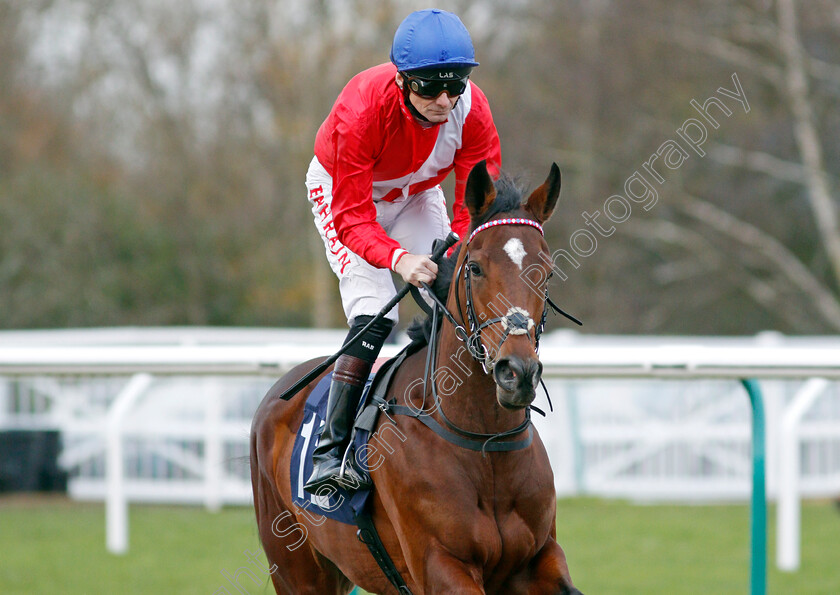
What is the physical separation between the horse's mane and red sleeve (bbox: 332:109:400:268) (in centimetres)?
23

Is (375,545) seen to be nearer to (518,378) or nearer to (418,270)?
(418,270)

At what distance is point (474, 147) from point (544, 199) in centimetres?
79

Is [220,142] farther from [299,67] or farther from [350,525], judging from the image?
[350,525]

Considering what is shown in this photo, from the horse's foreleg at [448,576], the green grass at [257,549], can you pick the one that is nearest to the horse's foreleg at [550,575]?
the horse's foreleg at [448,576]

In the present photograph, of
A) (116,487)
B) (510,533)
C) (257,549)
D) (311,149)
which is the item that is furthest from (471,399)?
(311,149)

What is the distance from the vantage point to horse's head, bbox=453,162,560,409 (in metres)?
2.79

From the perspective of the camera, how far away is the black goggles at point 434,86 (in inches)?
136

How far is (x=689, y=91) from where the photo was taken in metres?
17.7

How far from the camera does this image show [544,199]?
3223mm

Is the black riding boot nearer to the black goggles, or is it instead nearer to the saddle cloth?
the saddle cloth

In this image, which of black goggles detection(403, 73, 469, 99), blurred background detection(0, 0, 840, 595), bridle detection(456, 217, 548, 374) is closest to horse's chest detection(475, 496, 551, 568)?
bridle detection(456, 217, 548, 374)

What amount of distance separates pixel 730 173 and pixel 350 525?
15.5m

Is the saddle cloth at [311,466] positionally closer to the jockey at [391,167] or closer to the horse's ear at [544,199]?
the jockey at [391,167]

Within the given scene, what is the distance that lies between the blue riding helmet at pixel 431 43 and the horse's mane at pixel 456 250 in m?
0.44
